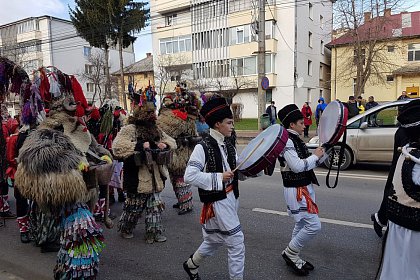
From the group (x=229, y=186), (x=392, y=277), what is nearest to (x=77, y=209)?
(x=229, y=186)

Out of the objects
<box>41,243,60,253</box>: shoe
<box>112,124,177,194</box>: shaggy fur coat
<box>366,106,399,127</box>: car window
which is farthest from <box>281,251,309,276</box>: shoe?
<box>366,106,399,127</box>: car window

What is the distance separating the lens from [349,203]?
232 inches

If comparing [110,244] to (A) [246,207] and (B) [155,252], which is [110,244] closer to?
(B) [155,252]

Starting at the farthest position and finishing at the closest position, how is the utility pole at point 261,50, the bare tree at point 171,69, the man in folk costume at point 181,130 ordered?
the bare tree at point 171,69 → the utility pole at point 261,50 → the man in folk costume at point 181,130

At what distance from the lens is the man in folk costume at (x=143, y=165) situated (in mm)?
4352

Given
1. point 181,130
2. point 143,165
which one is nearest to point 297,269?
point 143,165

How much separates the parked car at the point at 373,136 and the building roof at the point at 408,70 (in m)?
25.6

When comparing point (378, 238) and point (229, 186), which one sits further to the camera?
point (378, 238)

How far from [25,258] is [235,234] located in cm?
283

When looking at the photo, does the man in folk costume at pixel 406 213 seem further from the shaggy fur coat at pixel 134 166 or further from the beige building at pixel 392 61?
the beige building at pixel 392 61

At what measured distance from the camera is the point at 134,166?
176 inches

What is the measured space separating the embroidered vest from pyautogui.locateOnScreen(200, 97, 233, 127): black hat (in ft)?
4.56

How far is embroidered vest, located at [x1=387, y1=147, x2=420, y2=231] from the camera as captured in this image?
2.31 meters

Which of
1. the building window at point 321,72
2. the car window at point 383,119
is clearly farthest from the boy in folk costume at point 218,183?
the building window at point 321,72
